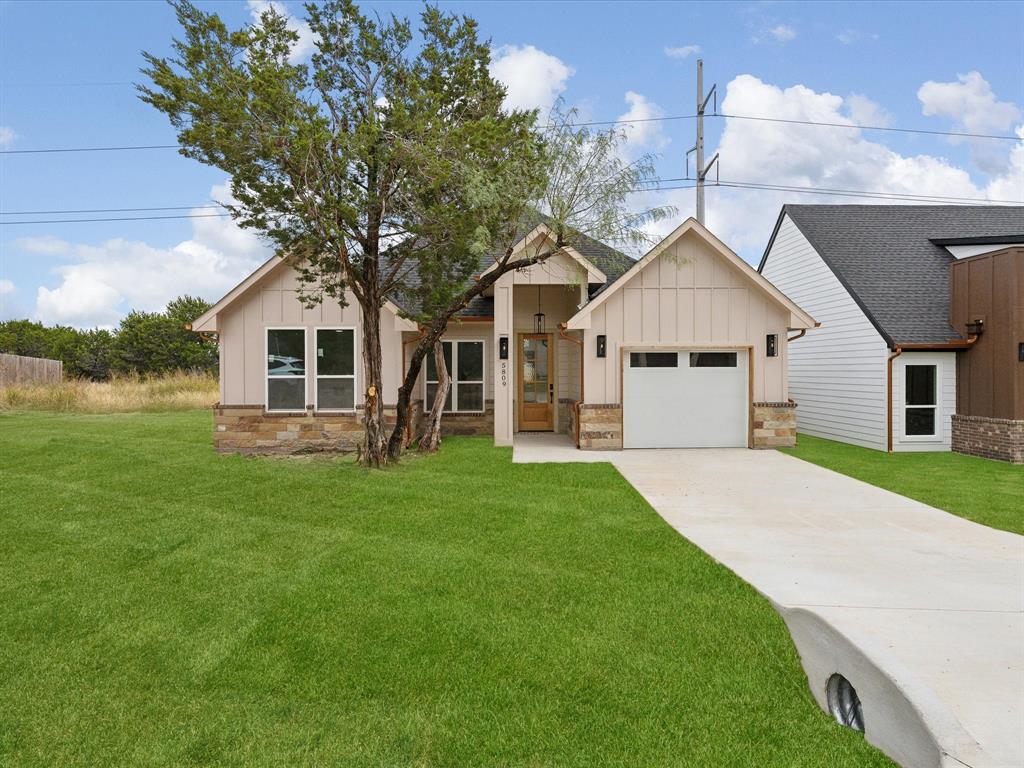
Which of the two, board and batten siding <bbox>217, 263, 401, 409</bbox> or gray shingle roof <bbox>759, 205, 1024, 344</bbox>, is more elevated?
gray shingle roof <bbox>759, 205, 1024, 344</bbox>

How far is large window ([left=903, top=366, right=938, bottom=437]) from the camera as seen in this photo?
12.9m

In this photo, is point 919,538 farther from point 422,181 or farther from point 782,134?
point 782,134

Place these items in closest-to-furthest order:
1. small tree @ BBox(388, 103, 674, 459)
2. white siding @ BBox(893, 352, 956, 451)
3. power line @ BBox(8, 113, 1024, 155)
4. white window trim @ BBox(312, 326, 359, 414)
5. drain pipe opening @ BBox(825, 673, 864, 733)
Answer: drain pipe opening @ BBox(825, 673, 864, 733)
small tree @ BBox(388, 103, 674, 459)
white window trim @ BBox(312, 326, 359, 414)
white siding @ BBox(893, 352, 956, 451)
power line @ BBox(8, 113, 1024, 155)

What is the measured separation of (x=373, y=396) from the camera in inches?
417

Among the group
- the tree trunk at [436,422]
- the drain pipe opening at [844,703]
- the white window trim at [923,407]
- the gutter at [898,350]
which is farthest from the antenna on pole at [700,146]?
the drain pipe opening at [844,703]

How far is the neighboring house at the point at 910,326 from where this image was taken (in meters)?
11.9

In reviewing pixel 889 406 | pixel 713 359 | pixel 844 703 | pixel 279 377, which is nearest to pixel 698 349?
pixel 713 359

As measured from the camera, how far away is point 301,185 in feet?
31.0

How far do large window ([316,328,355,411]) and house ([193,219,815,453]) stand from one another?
0.02 metres

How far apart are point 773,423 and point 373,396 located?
8.06 meters

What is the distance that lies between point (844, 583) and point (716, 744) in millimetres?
2518

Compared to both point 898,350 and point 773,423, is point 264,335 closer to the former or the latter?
point 773,423

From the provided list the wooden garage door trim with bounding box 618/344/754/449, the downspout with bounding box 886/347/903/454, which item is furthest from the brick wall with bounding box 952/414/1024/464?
the wooden garage door trim with bounding box 618/344/754/449

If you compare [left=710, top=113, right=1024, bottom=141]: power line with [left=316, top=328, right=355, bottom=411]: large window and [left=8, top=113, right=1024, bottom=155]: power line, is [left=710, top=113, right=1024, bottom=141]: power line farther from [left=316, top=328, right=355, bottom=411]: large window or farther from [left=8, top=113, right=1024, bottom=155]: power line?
Result: [left=316, top=328, right=355, bottom=411]: large window
